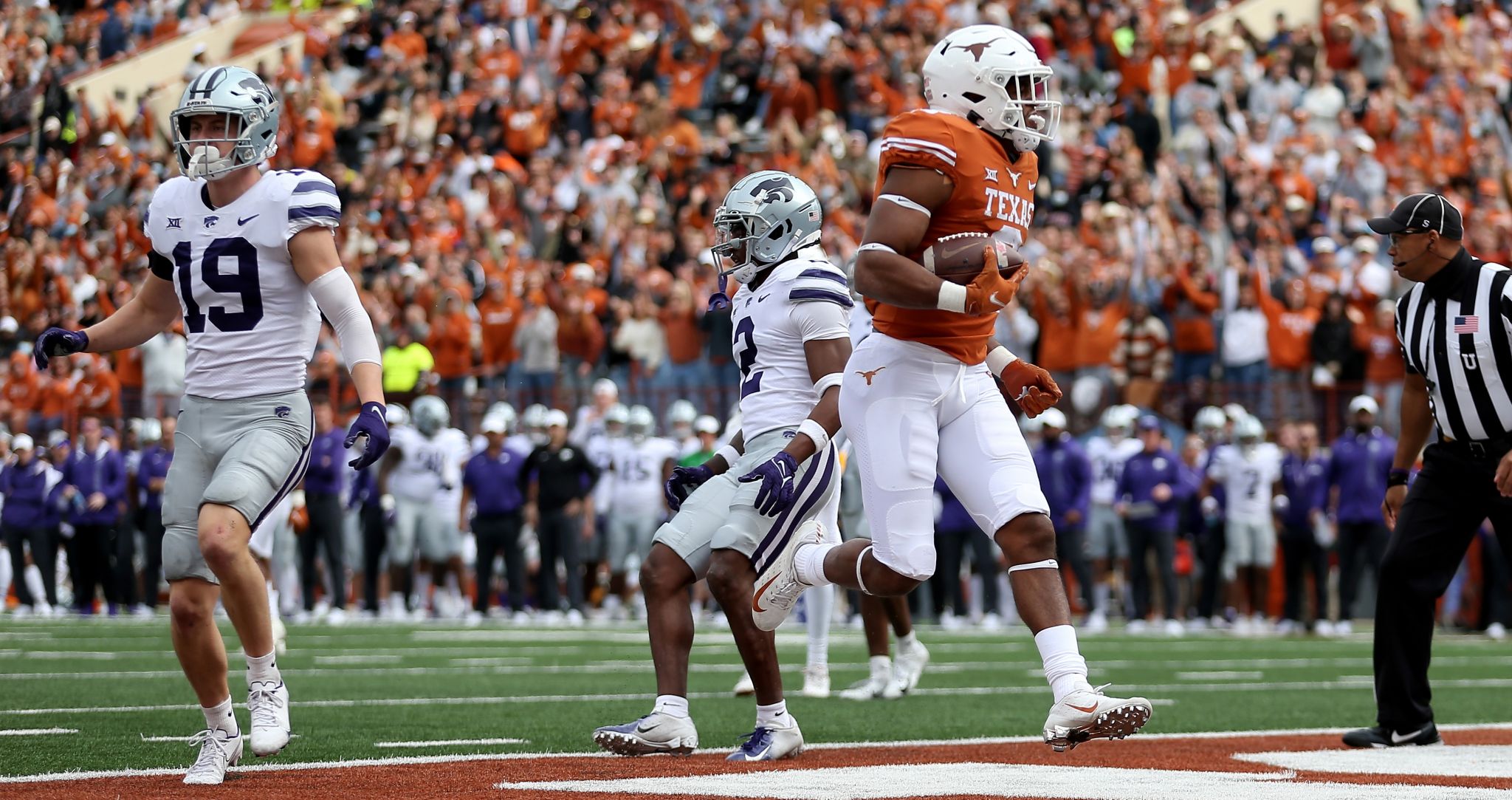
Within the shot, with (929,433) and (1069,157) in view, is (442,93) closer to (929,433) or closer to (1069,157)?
(1069,157)

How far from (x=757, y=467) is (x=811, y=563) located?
35 centimetres

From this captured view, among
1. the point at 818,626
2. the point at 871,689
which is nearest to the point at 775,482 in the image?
the point at 871,689

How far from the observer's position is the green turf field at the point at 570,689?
7.07 meters

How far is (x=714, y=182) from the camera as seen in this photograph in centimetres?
2053

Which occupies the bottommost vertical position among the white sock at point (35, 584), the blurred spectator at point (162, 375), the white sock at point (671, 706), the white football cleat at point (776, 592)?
the white sock at point (671, 706)

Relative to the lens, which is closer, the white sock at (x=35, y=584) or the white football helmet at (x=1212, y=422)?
the white football helmet at (x=1212, y=422)

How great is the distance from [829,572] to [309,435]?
1.61m

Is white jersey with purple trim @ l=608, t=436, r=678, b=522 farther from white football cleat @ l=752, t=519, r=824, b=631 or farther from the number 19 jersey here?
the number 19 jersey

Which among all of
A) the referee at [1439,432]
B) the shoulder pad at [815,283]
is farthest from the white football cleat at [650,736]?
the referee at [1439,432]

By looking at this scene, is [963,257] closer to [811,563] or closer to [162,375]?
[811,563]

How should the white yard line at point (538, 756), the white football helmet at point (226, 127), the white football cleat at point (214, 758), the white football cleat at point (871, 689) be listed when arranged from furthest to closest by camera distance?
the white football cleat at point (871, 689), the white football helmet at point (226, 127), the white yard line at point (538, 756), the white football cleat at point (214, 758)

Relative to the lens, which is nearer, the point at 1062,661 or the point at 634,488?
the point at 1062,661

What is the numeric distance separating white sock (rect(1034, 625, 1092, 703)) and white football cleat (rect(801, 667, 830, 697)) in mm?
3930

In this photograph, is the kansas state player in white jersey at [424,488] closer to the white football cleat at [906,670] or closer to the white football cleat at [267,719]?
the white football cleat at [906,670]
